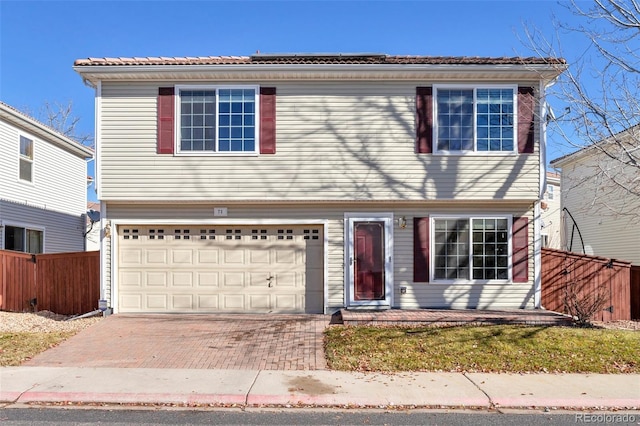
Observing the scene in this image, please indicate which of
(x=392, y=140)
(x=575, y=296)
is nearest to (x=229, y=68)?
(x=392, y=140)

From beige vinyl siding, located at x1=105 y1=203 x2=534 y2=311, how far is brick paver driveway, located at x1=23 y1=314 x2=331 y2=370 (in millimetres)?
1632

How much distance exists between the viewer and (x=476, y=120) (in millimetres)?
11906

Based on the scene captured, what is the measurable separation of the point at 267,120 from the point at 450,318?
6081mm

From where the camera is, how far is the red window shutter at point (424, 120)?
11898 mm

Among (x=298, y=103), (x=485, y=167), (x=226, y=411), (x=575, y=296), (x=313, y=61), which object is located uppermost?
(x=313, y=61)

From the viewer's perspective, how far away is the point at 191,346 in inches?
365

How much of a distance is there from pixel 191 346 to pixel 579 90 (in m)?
9.51

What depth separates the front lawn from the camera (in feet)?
26.7

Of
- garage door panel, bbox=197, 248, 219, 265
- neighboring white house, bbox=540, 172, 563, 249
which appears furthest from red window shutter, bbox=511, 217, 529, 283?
neighboring white house, bbox=540, 172, 563, 249

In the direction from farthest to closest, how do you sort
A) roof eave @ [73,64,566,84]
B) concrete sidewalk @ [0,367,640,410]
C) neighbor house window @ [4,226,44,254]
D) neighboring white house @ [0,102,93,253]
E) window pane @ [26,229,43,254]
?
window pane @ [26,229,43,254] < neighbor house window @ [4,226,44,254] < neighboring white house @ [0,102,93,253] < roof eave @ [73,64,566,84] < concrete sidewalk @ [0,367,640,410]

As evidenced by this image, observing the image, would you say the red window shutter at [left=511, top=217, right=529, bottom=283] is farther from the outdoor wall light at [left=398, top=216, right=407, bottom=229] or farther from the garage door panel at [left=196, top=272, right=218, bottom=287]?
the garage door panel at [left=196, top=272, right=218, bottom=287]

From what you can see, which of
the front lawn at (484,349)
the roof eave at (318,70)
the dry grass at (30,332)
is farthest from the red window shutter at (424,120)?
the dry grass at (30,332)

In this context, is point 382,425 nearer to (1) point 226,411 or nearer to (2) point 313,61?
(1) point 226,411

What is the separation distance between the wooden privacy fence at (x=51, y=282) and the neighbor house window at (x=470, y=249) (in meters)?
8.64
